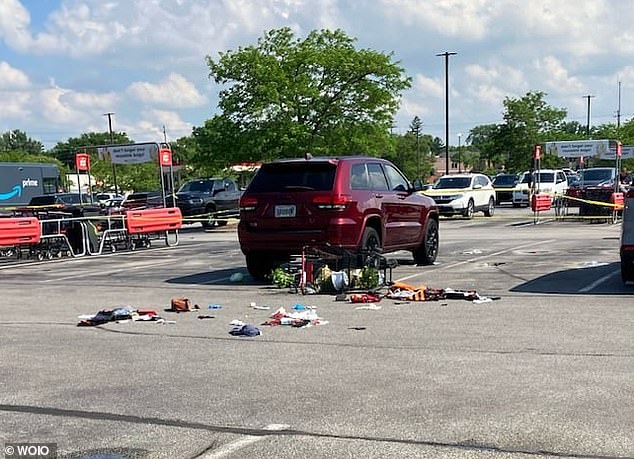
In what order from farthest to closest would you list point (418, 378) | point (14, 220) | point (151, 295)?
point (14, 220) < point (151, 295) < point (418, 378)

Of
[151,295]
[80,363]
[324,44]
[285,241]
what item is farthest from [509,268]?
[324,44]

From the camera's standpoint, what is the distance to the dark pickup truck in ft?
108

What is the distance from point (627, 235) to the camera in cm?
1063

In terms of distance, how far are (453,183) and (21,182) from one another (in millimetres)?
23693

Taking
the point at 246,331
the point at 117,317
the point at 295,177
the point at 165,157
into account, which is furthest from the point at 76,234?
the point at 246,331

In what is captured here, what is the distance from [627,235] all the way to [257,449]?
24.2ft

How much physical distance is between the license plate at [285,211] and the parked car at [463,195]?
→ 21.4m

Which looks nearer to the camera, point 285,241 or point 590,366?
point 590,366

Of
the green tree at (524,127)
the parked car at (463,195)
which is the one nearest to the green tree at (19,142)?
the green tree at (524,127)

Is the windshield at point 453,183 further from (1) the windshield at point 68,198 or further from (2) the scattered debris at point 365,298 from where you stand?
(2) the scattered debris at point 365,298

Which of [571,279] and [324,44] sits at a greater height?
[324,44]

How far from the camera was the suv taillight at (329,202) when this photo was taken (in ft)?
38.4

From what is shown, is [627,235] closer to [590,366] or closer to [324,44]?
[590,366]
